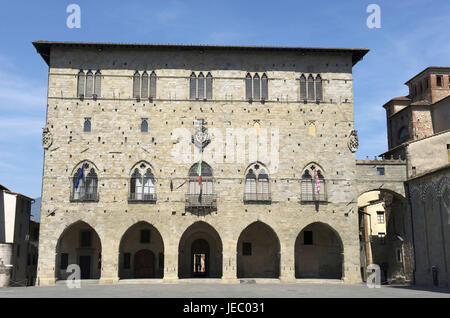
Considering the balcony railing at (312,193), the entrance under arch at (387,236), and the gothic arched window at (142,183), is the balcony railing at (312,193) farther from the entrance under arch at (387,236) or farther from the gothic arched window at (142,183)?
the gothic arched window at (142,183)

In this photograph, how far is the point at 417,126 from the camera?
42.5m

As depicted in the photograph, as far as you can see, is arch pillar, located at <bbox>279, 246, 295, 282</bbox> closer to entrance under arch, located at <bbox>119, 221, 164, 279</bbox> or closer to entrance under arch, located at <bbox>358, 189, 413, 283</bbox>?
entrance under arch, located at <bbox>358, 189, 413, 283</bbox>

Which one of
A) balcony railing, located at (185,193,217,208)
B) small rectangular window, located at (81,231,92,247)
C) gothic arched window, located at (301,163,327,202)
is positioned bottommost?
small rectangular window, located at (81,231,92,247)

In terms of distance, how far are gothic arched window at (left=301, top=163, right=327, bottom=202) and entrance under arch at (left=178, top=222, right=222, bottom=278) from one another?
6.95 meters

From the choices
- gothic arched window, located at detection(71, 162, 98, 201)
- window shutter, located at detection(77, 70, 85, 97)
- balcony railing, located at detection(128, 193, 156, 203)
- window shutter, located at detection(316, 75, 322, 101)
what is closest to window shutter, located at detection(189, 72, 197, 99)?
balcony railing, located at detection(128, 193, 156, 203)

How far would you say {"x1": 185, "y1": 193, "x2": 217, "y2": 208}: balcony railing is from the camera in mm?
→ 31953

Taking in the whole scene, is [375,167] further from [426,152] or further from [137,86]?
[137,86]

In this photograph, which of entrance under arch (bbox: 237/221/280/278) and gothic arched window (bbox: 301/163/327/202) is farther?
entrance under arch (bbox: 237/221/280/278)

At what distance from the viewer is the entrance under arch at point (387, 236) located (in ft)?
111

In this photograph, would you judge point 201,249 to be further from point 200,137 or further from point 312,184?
point 312,184

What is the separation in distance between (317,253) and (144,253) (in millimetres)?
12453

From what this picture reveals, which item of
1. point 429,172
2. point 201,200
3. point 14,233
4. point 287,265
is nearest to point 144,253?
point 201,200

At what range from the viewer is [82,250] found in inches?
1361

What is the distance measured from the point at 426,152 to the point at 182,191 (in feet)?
56.2
